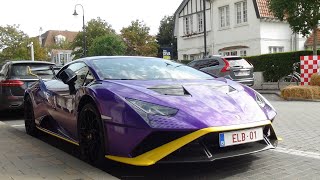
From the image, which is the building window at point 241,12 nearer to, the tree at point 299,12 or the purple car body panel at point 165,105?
the tree at point 299,12

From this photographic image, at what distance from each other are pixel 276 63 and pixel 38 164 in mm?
17389

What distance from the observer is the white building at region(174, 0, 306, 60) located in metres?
29.1

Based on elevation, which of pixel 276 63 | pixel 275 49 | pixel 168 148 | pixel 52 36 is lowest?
pixel 168 148

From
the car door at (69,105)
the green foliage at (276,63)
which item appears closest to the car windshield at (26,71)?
the car door at (69,105)

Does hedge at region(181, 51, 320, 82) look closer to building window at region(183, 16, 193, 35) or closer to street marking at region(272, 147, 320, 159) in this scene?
building window at region(183, 16, 193, 35)

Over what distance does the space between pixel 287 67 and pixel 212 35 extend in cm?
1354

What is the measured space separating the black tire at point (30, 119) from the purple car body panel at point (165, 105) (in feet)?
7.11

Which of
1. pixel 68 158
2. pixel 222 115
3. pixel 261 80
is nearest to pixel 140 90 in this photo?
pixel 222 115

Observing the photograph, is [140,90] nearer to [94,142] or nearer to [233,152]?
[94,142]

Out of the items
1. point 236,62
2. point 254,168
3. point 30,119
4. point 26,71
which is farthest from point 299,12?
point 254,168

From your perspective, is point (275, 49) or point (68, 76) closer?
point (68, 76)

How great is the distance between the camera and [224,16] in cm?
3212

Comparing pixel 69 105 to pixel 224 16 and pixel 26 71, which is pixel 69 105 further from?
pixel 224 16

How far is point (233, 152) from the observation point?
163 inches
